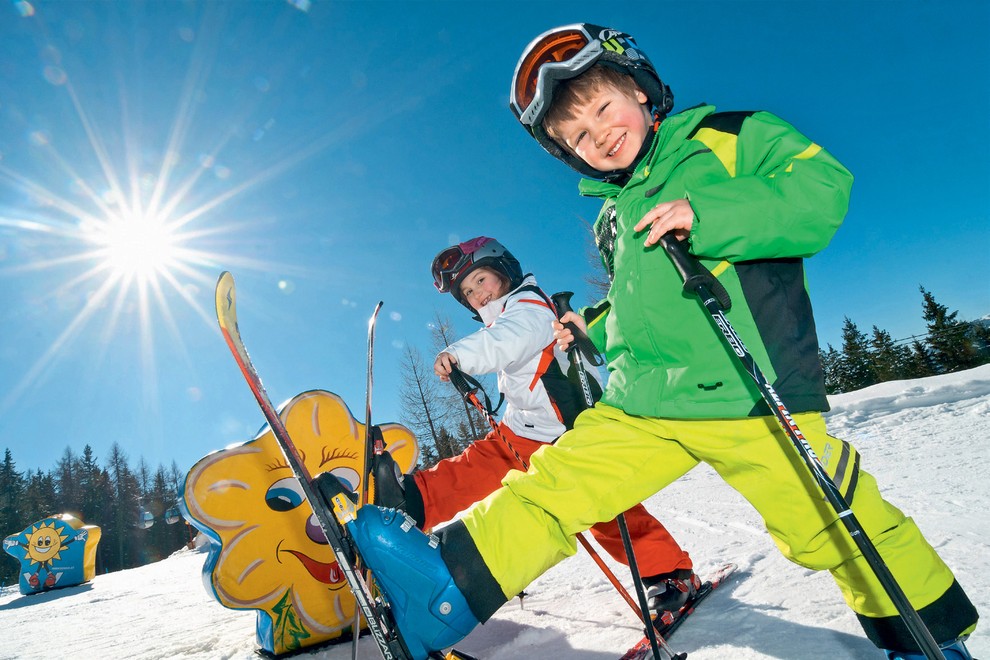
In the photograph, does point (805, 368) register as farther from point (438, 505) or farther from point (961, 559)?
point (438, 505)

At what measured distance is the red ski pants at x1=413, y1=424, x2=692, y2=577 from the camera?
2400 millimetres

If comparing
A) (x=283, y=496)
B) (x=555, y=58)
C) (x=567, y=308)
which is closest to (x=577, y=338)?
(x=567, y=308)

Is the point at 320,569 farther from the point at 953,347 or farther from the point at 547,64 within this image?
the point at 953,347

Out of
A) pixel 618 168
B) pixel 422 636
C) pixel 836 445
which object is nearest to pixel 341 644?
pixel 422 636

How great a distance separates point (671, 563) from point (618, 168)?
1.94m

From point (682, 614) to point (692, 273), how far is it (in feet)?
5.71

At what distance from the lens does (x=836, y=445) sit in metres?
1.37

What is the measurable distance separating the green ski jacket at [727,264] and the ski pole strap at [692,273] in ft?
0.15

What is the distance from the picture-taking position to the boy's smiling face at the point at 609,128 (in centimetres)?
185

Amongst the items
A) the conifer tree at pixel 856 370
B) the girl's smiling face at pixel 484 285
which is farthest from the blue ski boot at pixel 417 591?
the conifer tree at pixel 856 370

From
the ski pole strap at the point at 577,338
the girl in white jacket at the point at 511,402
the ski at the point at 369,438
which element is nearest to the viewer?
the ski at the point at 369,438

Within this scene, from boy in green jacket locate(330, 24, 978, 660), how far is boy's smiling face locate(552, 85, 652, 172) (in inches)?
7.1

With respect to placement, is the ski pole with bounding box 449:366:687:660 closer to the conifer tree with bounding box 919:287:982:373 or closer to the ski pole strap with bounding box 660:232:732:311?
the ski pole strap with bounding box 660:232:732:311

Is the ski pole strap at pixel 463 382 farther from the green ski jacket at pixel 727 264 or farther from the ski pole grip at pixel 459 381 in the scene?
the green ski jacket at pixel 727 264
